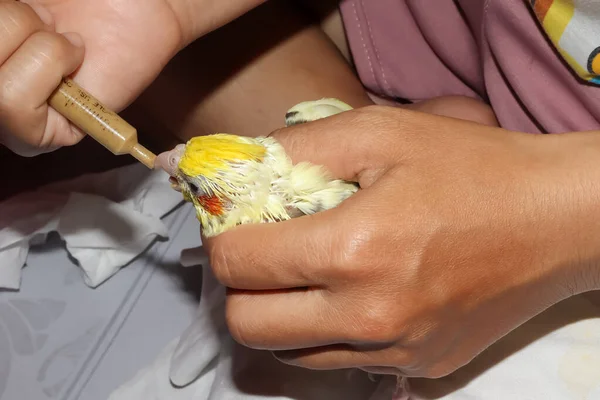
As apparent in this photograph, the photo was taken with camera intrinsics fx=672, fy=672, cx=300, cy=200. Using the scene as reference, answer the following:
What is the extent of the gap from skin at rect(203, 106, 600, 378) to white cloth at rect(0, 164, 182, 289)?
47 cm

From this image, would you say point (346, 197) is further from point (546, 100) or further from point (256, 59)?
point (256, 59)

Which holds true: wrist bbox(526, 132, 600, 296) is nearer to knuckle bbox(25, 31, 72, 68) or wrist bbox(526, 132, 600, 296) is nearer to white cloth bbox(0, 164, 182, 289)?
knuckle bbox(25, 31, 72, 68)

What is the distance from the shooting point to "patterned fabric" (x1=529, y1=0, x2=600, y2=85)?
737mm

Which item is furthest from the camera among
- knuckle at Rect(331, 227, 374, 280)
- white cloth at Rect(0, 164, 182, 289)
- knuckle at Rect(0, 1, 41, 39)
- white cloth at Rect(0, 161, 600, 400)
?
white cloth at Rect(0, 164, 182, 289)

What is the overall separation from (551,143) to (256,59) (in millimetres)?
528

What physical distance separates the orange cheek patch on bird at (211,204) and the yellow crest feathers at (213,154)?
29mm

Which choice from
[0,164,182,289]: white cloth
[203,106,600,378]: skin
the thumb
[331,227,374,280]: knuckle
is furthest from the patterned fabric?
[0,164,182,289]: white cloth

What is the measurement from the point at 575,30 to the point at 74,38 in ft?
1.89

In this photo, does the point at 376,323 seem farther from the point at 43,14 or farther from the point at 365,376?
the point at 43,14

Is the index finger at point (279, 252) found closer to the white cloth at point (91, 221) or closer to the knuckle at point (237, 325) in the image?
the knuckle at point (237, 325)

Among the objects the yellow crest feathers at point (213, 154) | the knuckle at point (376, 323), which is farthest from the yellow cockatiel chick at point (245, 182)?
the knuckle at point (376, 323)

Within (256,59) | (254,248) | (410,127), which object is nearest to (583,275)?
(410,127)

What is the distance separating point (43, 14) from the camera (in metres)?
0.81

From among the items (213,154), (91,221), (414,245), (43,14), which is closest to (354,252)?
(414,245)
